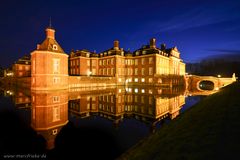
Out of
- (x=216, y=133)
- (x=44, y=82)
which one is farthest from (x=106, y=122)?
(x=44, y=82)

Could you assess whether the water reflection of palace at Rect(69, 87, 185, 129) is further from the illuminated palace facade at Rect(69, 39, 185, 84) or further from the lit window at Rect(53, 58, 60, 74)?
the illuminated palace facade at Rect(69, 39, 185, 84)

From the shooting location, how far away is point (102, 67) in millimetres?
62562

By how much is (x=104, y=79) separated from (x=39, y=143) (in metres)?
42.4

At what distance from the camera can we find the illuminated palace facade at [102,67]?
3331 cm

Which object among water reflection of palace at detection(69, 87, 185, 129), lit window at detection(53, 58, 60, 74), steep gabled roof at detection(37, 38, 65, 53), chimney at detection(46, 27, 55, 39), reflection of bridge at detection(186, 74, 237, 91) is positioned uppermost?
chimney at detection(46, 27, 55, 39)

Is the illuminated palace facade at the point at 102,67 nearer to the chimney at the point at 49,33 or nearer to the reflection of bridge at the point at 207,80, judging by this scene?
the chimney at the point at 49,33

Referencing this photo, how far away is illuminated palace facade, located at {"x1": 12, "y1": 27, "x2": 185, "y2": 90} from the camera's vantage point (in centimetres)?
3331

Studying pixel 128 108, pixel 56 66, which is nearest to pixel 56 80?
pixel 56 66

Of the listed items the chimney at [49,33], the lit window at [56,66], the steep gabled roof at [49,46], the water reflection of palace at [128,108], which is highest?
the chimney at [49,33]

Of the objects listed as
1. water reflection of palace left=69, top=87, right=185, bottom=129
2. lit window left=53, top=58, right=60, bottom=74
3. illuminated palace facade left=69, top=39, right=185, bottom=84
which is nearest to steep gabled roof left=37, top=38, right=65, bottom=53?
lit window left=53, top=58, right=60, bottom=74

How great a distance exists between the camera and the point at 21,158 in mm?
7020

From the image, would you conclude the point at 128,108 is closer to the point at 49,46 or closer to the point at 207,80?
the point at 49,46

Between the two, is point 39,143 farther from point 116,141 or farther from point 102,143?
point 116,141

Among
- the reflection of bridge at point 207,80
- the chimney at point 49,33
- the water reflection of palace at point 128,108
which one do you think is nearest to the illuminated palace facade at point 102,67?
the chimney at point 49,33
